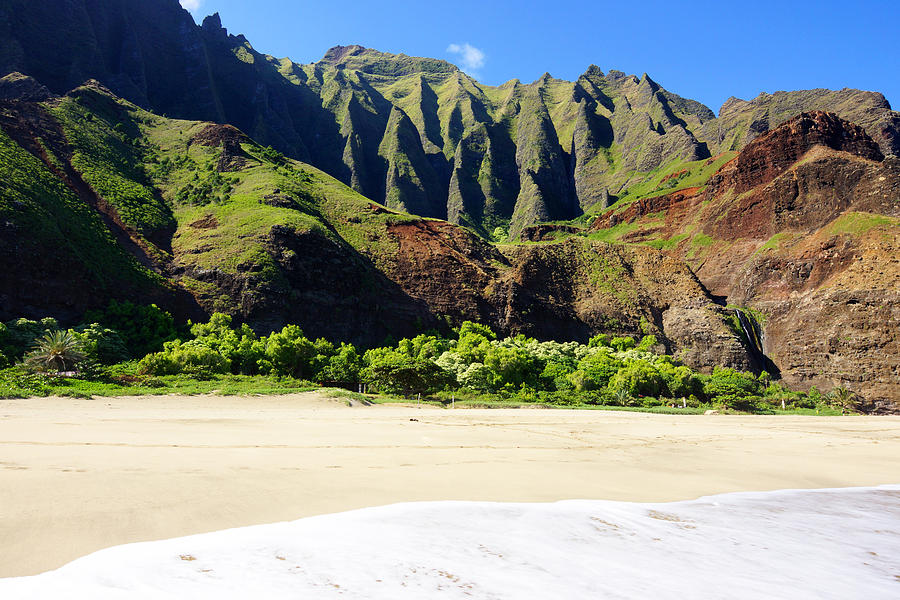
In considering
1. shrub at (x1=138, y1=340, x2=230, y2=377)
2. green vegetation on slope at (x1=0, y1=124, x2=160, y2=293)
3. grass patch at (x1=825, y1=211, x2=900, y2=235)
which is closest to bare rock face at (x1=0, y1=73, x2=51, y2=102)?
green vegetation on slope at (x1=0, y1=124, x2=160, y2=293)

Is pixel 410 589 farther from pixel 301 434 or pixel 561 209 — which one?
pixel 561 209

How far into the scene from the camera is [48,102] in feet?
237

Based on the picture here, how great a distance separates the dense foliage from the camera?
31.8m

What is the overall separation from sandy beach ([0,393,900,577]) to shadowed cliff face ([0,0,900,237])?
417ft

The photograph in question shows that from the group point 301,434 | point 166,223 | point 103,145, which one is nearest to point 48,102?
point 103,145

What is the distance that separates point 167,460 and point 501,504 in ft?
19.6

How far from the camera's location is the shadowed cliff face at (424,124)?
381 ft

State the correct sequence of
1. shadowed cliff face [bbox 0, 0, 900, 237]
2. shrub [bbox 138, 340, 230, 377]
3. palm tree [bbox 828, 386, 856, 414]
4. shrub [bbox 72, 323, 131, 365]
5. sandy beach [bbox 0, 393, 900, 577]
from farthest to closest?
shadowed cliff face [bbox 0, 0, 900, 237] → palm tree [bbox 828, 386, 856, 414] → shrub [bbox 72, 323, 131, 365] → shrub [bbox 138, 340, 230, 377] → sandy beach [bbox 0, 393, 900, 577]

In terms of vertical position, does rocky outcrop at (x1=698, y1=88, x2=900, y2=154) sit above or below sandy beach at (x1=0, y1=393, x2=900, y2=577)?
above

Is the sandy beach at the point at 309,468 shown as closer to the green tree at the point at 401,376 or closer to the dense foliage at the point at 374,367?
the dense foliage at the point at 374,367

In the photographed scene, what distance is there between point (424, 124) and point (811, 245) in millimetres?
155717

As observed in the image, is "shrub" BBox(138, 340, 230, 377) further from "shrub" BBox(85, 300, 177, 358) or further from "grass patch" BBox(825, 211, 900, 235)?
"grass patch" BBox(825, 211, 900, 235)

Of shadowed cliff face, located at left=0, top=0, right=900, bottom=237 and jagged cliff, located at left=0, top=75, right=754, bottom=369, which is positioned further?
shadowed cliff face, located at left=0, top=0, right=900, bottom=237

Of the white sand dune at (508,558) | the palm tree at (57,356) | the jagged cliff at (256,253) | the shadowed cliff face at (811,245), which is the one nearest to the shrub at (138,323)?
the jagged cliff at (256,253)
